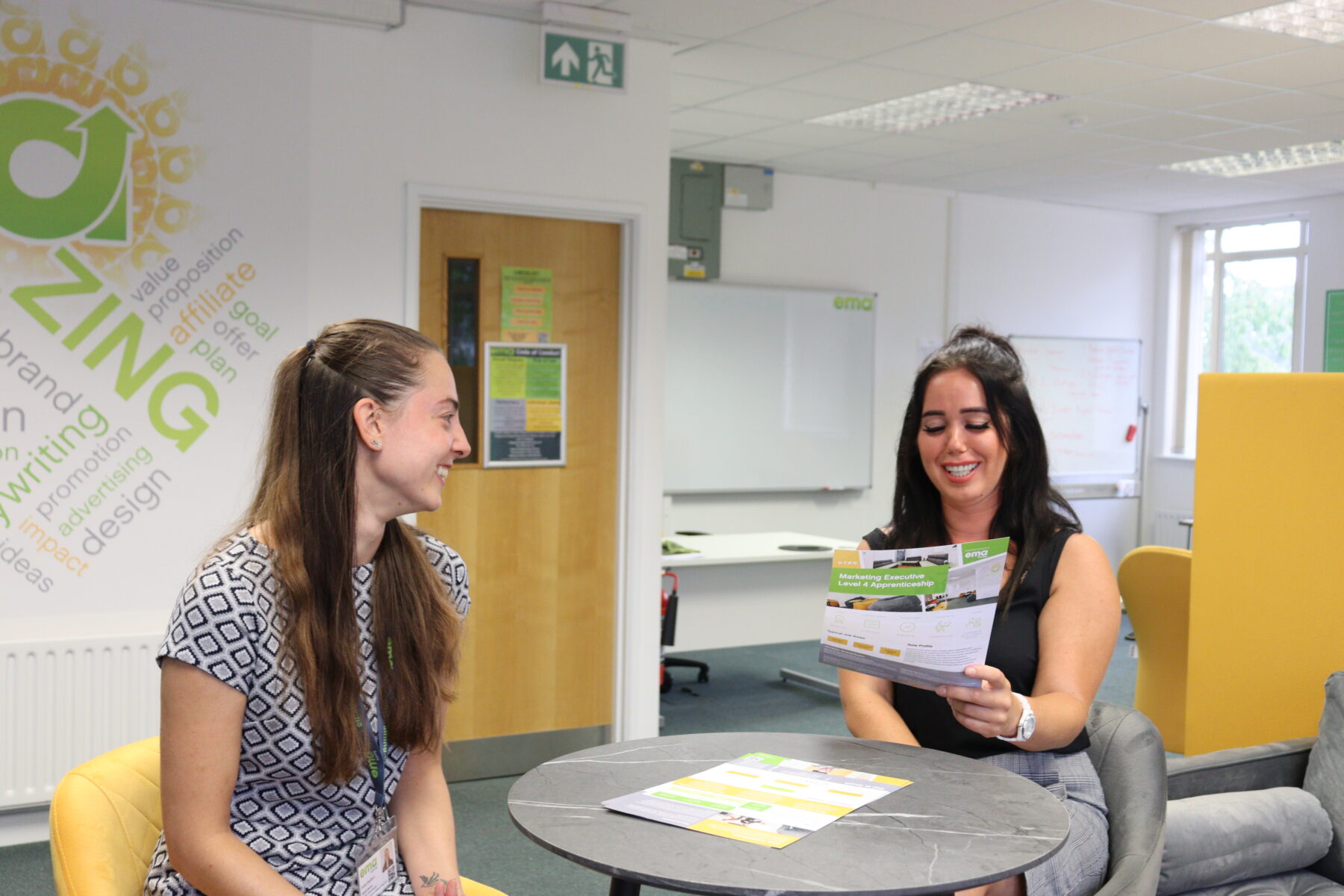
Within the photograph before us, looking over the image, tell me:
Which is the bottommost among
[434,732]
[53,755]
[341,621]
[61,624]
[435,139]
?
[53,755]

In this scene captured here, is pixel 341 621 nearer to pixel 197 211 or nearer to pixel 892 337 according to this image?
pixel 197 211

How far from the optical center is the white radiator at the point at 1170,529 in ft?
27.4

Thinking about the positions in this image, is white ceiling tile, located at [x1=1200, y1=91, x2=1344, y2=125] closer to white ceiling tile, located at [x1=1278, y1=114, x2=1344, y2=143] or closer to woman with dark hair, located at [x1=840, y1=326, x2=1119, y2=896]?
white ceiling tile, located at [x1=1278, y1=114, x2=1344, y2=143]

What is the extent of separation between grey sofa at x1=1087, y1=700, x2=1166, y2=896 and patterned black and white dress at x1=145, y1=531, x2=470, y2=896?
1.17 m

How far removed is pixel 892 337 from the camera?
7.49 m

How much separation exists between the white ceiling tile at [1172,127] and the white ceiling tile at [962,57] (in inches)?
49.1

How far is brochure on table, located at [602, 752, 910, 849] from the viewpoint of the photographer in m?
1.50

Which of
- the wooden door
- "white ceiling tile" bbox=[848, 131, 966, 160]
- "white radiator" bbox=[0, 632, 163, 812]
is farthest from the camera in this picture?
"white ceiling tile" bbox=[848, 131, 966, 160]

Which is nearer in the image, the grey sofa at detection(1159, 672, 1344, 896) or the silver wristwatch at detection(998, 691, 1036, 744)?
the silver wristwatch at detection(998, 691, 1036, 744)

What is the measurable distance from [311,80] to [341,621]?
2830 mm

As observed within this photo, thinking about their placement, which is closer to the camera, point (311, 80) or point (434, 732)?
point (434, 732)

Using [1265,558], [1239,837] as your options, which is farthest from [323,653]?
[1265,558]

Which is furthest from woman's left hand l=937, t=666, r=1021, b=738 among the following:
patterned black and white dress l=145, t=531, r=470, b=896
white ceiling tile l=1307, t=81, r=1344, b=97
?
white ceiling tile l=1307, t=81, r=1344, b=97

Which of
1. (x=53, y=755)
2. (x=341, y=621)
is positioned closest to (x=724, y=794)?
(x=341, y=621)
